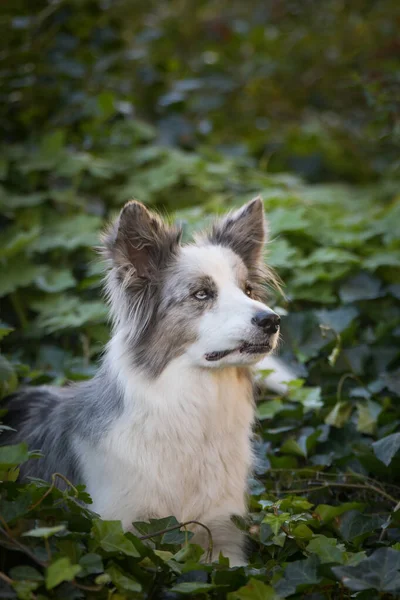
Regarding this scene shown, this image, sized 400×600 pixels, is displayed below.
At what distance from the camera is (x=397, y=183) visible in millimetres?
6598

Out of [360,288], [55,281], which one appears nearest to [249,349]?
[360,288]

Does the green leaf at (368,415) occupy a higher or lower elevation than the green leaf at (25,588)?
lower

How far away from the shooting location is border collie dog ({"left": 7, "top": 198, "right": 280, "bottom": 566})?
9.14ft

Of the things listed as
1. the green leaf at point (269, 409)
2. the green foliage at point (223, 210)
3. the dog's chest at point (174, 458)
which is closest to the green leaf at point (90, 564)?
the green foliage at point (223, 210)

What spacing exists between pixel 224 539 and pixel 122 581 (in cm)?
63

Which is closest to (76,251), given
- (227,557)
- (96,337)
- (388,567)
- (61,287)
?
(61,287)

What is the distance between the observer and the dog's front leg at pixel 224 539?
277 centimetres

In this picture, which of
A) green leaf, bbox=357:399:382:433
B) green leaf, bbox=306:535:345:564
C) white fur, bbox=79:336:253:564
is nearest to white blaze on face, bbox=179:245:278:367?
white fur, bbox=79:336:253:564

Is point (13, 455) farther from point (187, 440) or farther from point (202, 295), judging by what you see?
point (202, 295)

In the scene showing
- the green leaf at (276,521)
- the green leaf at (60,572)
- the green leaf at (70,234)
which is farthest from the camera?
the green leaf at (70,234)

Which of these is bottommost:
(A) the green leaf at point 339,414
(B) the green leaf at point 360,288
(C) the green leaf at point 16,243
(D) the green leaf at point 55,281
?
(A) the green leaf at point 339,414

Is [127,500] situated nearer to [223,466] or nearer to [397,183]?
[223,466]

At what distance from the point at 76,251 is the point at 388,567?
3.32m

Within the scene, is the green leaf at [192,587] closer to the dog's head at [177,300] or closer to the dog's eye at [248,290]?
the dog's head at [177,300]
